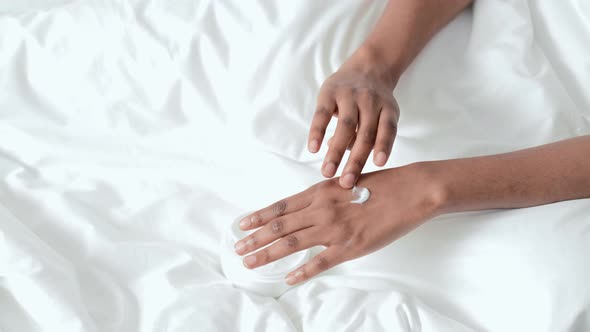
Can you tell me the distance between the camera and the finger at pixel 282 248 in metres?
0.96

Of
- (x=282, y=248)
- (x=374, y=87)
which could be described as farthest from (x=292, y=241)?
(x=374, y=87)

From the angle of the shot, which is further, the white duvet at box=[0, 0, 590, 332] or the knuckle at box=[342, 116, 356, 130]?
the knuckle at box=[342, 116, 356, 130]

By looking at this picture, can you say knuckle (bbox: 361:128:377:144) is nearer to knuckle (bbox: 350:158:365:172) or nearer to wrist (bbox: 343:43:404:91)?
knuckle (bbox: 350:158:365:172)

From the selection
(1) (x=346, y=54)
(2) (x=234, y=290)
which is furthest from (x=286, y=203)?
(1) (x=346, y=54)

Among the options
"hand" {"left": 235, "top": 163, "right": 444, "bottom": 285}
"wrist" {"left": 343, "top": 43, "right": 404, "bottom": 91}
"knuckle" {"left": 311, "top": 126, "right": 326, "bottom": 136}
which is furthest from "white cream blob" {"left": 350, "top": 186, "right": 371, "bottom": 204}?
"wrist" {"left": 343, "top": 43, "right": 404, "bottom": 91}

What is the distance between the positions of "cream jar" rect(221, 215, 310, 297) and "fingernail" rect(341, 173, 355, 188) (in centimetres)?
14

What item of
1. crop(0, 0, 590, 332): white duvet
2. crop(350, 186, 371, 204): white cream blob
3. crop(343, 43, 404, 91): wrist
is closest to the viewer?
crop(0, 0, 590, 332): white duvet

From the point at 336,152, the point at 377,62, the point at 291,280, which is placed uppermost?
the point at 377,62

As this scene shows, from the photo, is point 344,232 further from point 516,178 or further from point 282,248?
point 516,178

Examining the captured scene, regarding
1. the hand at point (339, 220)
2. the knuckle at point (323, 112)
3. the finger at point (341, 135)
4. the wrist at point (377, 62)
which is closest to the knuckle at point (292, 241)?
the hand at point (339, 220)

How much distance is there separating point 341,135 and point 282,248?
0.22 m

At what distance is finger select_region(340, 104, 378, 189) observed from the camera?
3.26 feet

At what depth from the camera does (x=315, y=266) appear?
3.14 ft

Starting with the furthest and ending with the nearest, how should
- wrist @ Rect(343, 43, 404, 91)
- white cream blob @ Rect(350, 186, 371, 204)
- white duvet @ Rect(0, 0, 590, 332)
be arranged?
wrist @ Rect(343, 43, 404, 91) → white cream blob @ Rect(350, 186, 371, 204) → white duvet @ Rect(0, 0, 590, 332)
